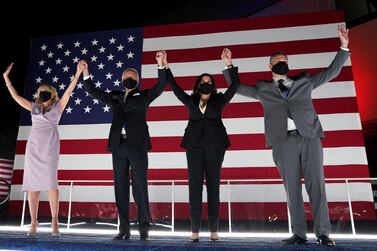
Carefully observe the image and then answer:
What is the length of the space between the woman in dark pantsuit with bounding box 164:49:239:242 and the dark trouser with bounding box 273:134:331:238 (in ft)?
1.35

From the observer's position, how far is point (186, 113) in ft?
13.9

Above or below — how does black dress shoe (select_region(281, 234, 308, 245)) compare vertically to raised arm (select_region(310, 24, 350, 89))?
below

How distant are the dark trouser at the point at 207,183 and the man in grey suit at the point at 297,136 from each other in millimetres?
376

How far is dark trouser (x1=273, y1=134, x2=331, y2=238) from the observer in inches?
76.2

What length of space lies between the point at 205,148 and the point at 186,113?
6.77ft

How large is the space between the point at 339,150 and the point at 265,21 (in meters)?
1.83

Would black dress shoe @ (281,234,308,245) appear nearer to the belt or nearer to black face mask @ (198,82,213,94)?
the belt

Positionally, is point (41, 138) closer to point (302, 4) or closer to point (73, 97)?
point (73, 97)

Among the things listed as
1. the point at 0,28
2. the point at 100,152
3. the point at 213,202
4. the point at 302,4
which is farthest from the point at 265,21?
the point at 0,28

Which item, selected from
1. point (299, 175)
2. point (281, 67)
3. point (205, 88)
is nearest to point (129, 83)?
point (205, 88)

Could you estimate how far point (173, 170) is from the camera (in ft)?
13.4

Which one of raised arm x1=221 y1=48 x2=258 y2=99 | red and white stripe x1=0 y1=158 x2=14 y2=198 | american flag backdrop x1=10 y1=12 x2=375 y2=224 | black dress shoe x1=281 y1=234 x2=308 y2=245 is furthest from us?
red and white stripe x1=0 y1=158 x2=14 y2=198

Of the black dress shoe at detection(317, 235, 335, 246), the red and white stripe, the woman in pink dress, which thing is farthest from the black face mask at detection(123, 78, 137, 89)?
the red and white stripe

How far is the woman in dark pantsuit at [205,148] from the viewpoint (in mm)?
2172
